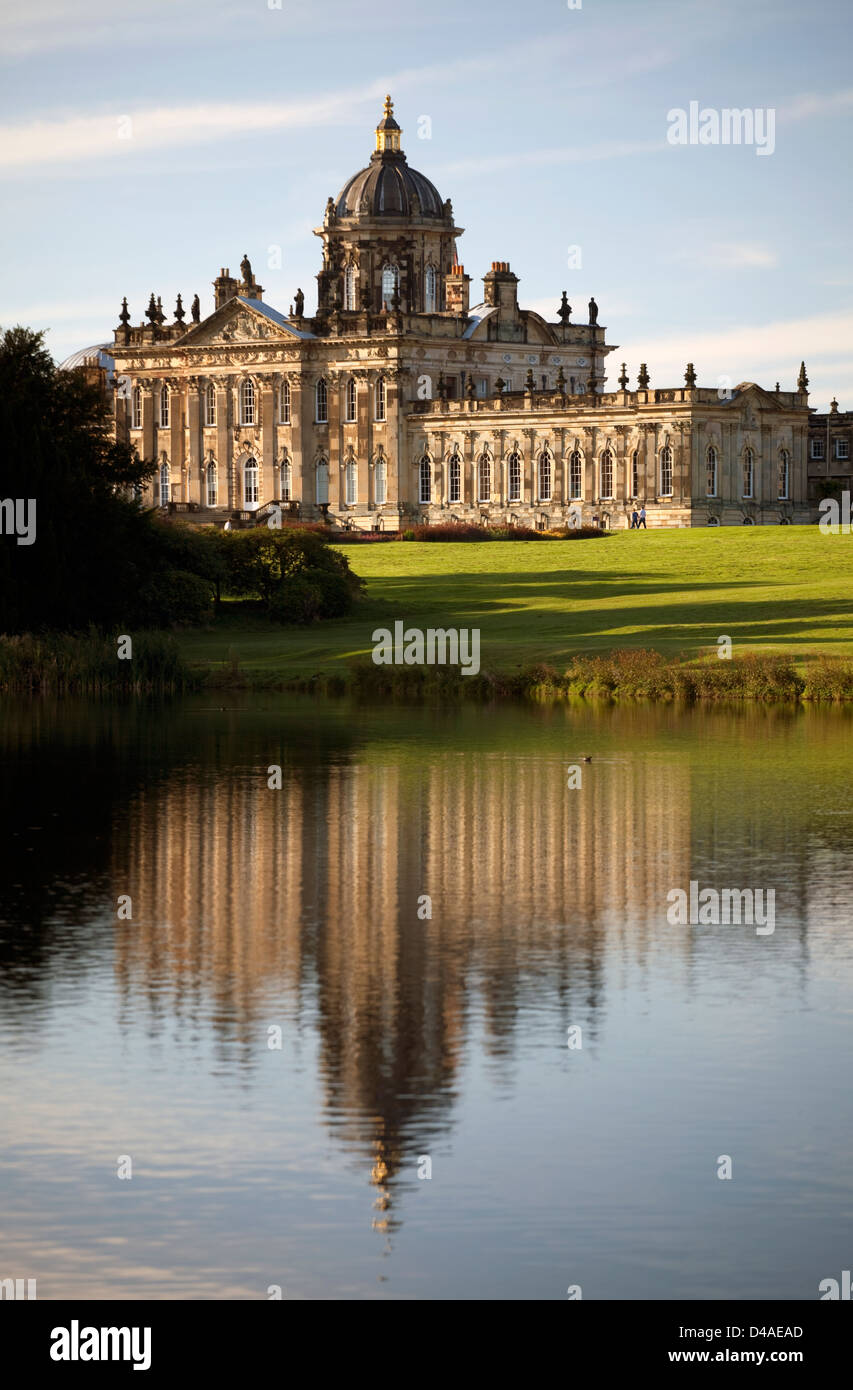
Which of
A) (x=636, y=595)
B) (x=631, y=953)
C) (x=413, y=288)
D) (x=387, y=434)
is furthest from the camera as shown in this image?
(x=413, y=288)

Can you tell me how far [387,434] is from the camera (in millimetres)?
122562

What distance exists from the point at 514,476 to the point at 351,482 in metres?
11.5

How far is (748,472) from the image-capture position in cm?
11088

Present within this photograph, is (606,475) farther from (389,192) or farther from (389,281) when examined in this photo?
(389,192)

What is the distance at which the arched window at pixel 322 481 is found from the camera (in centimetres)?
12625

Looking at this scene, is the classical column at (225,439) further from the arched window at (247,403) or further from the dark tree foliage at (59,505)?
the dark tree foliage at (59,505)

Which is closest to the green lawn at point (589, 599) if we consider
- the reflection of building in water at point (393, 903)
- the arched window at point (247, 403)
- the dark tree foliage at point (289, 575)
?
the dark tree foliage at point (289, 575)

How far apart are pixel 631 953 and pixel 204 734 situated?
2336 cm

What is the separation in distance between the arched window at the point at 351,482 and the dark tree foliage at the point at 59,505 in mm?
59956

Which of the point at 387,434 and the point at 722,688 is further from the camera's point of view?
the point at 387,434

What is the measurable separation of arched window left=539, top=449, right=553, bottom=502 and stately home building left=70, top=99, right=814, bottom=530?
10 centimetres

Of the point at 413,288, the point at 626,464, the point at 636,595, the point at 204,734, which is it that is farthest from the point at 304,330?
the point at 204,734

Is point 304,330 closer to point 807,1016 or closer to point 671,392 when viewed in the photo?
point 671,392

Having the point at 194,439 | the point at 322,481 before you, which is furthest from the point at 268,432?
the point at 194,439
